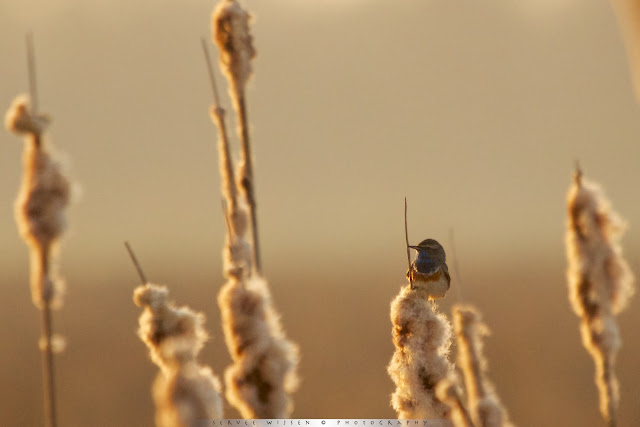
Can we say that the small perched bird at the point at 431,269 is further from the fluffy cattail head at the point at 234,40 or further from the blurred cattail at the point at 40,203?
the blurred cattail at the point at 40,203

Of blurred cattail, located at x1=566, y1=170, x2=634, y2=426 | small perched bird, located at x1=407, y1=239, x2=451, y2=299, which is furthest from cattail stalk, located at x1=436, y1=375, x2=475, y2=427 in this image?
small perched bird, located at x1=407, y1=239, x2=451, y2=299

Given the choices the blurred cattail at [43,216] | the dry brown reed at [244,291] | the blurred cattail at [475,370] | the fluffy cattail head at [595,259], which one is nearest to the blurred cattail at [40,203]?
the blurred cattail at [43,216]

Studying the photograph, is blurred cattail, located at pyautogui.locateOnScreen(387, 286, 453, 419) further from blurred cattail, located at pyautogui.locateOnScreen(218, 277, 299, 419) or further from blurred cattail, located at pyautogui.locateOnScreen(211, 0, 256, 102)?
blurred cattail, located at pyautogui.locateOnScreen(211, 0, 256, 102)

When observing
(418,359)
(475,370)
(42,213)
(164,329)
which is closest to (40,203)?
(42,213)

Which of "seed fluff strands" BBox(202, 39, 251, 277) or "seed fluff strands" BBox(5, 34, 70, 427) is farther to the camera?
"seed fluff strands" BBox(202, 39, 251, 277)

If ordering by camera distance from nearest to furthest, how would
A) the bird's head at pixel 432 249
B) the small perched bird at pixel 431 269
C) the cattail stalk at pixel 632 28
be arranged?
1. the cattail stalk at pixel 632 28
2. the small perched bird at pixel 431 269
3. the bird's head at pixel 432 249

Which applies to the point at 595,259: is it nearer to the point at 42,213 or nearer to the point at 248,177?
the point at 248,177

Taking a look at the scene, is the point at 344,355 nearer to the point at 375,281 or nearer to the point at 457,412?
the point at 375,281
